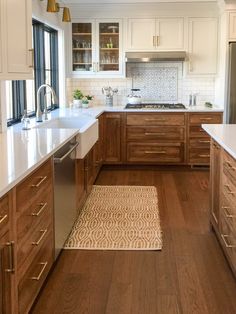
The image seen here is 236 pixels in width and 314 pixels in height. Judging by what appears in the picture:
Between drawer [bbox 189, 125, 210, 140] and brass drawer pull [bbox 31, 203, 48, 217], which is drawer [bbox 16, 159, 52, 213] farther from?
drawer [bbox 189, 125, 210, 140]

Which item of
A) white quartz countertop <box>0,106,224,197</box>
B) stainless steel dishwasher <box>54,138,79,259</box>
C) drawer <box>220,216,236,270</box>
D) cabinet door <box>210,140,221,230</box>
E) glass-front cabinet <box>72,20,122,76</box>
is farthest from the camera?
glass-front cabinet <box>72,20,122,76</box>

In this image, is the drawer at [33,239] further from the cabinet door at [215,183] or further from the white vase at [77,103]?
the white vase at [77,103]

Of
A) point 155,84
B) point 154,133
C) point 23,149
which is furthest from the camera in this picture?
point 155,84

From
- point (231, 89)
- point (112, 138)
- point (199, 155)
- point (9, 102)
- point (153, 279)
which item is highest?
point (231, 89)

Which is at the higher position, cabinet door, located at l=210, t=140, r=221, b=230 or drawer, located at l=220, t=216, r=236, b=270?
cabinet door, located at l=210, t=140, r=221, b=230

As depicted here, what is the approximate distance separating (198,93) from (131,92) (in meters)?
1.00

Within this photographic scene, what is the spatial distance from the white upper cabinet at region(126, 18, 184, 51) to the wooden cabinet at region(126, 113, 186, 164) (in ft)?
3.33

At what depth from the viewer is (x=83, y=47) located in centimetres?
712

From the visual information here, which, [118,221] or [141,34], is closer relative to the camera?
[118,221]

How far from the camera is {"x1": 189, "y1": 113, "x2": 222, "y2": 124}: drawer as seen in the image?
6.66m

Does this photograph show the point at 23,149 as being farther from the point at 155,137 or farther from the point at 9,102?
the point at 155,137

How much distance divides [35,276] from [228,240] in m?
1.35

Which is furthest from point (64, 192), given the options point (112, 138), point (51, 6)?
point (112, 138)

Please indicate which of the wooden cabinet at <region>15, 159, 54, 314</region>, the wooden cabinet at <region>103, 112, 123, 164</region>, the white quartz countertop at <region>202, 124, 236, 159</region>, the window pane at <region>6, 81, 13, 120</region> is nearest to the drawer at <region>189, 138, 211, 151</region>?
the wooden cabinet at <region>103, 112, 123, 164</region>
